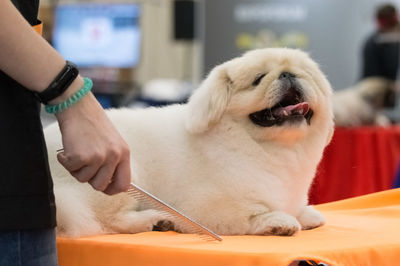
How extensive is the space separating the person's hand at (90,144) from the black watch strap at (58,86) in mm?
26

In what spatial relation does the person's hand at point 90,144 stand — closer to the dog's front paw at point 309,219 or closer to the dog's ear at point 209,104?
the dog's ear at point 209,104

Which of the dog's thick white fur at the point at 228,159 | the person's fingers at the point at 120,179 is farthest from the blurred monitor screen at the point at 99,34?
the person's fingers at the point at 120,179

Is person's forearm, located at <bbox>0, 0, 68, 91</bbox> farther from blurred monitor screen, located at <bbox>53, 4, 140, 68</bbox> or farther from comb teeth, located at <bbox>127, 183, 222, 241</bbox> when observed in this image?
blurred monitor screen, located at <bbox>53, 4, 140, 68</bbox>

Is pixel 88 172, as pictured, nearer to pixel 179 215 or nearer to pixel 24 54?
pixel 24 54

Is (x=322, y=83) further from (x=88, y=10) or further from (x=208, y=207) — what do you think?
(x=88, y=10)

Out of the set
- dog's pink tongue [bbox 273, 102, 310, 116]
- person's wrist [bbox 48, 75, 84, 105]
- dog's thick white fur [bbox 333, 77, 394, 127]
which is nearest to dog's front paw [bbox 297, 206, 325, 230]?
dog's pink tongue [bbox 273, 102, 310, 116]

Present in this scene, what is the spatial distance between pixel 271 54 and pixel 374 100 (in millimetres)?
2811

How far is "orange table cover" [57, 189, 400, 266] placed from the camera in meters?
0.98

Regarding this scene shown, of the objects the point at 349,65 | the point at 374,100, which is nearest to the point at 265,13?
the point at 349,65

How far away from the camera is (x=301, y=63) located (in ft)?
4.79

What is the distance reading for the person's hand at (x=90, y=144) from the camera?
2.82 ft

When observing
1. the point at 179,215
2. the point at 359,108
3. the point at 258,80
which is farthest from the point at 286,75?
the point at 359,108

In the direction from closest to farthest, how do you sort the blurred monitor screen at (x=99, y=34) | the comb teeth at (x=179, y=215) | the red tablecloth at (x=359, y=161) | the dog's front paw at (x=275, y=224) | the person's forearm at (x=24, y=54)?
the person's forearm at (x=24, y=54)
the comb teeth at (x=179, y=215)
the dog's front paw at (x=275, y=224)
the red tablecloth at (x=359, y=161)
the blurred monitor screen at (x=99, y=34)

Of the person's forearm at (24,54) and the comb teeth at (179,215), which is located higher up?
the person's forearm at (24,54)
